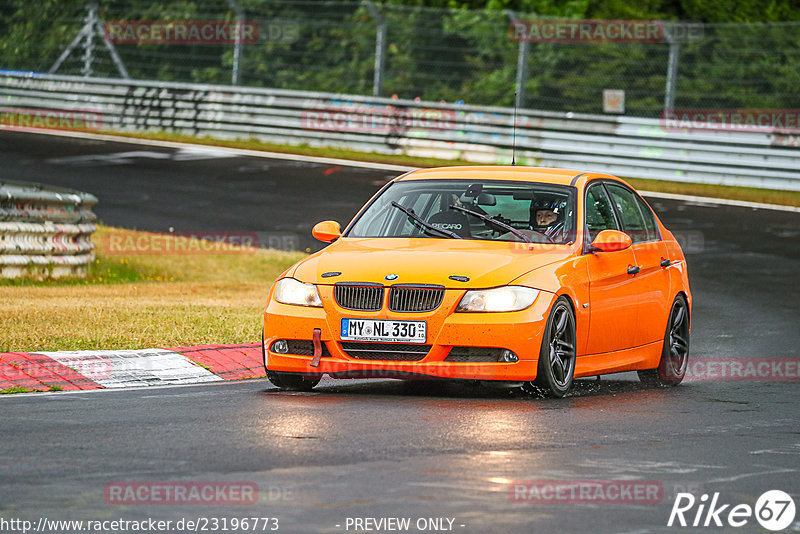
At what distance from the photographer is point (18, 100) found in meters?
36.2

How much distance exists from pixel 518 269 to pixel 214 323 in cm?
439

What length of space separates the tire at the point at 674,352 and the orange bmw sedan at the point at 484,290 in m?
0.02

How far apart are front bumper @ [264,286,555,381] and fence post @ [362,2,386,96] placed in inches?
844

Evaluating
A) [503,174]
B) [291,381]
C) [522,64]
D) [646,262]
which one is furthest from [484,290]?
[522,64]

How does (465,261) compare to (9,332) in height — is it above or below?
above

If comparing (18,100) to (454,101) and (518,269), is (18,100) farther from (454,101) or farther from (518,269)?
(518,269)

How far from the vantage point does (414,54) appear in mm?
31234

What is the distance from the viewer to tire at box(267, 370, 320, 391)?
413 inches

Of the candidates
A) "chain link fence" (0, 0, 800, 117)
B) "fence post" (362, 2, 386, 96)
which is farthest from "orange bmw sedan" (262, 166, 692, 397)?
"fence post" (362, 2, 386, 96)

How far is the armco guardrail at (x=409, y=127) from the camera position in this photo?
92.2 feet

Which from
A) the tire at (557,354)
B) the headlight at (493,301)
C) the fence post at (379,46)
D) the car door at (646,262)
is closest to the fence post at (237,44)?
the fence post at (379,46)

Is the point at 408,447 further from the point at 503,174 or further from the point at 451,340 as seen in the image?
the point at 503,174

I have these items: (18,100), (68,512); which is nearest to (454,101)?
(18,100)

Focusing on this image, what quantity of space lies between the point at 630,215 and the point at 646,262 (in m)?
0.50
